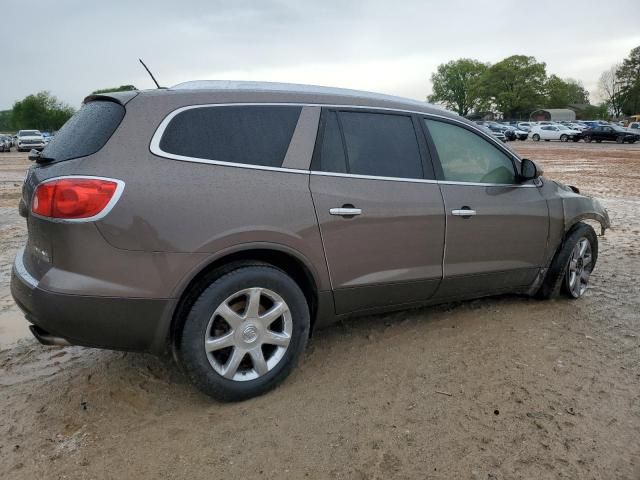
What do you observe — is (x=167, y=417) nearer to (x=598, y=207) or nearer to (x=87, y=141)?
(x=87, y=141)

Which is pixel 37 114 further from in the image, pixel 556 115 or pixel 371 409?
pixel 371 409

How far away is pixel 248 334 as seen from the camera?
9.71 feet

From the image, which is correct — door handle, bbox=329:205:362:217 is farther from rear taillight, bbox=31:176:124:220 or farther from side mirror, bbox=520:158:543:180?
side mirror, bbox=520:158:543:180

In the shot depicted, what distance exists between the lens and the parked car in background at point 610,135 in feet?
128

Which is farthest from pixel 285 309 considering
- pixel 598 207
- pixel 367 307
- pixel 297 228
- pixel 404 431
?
pixel 598 207

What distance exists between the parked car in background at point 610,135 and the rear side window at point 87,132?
A: 43.6 meters

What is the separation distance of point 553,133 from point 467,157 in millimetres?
47462

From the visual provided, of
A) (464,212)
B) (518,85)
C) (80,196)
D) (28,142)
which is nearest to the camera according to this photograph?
(80,196)

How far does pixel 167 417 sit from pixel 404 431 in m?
1.28

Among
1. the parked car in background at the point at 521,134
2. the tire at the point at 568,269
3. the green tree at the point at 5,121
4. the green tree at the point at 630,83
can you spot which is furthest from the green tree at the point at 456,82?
the tire at the point at 568,269

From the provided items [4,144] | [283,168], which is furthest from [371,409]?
[4,144]

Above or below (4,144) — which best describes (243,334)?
above

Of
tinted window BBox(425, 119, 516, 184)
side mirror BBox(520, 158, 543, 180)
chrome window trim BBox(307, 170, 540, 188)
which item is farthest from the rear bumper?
side mirror BBox(520, 158, 543, 180)

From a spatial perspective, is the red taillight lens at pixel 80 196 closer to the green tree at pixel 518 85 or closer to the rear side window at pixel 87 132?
the rear side window at pixel 87 132
